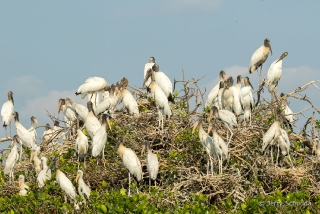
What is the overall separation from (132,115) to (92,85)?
10.0ft

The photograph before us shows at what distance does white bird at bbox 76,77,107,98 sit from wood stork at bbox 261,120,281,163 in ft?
17.2

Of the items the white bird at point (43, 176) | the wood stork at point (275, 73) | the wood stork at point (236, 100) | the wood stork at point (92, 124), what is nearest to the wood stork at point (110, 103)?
the wood stork at point (92, 124)

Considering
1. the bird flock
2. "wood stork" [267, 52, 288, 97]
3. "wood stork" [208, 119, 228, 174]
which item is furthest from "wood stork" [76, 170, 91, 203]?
"wood stork" [267, 52, 288, 97]

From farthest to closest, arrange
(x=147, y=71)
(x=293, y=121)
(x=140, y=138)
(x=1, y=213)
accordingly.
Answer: (x=147, y=71) < (x=293, y=121) < (x=140, y=138) < (x=1, y=213)

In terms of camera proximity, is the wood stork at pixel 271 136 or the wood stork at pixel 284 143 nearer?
the wood stork at pixel 271 136

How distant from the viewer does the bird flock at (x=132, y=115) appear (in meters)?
11.6

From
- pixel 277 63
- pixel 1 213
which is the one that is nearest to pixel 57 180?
pixel 1 213

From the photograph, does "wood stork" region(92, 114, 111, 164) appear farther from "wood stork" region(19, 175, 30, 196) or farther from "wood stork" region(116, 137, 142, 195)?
"wood stork" region(19, 175, 30, 196)

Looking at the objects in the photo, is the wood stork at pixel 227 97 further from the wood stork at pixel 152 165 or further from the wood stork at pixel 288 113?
the wood stork at pixel 152 165

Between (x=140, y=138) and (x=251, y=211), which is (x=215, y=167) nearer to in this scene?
(x=140, y=138)

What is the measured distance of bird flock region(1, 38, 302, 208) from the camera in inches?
457

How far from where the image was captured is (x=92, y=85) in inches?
636

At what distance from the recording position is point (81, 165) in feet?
42.1

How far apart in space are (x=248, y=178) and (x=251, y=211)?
2.48 metres
